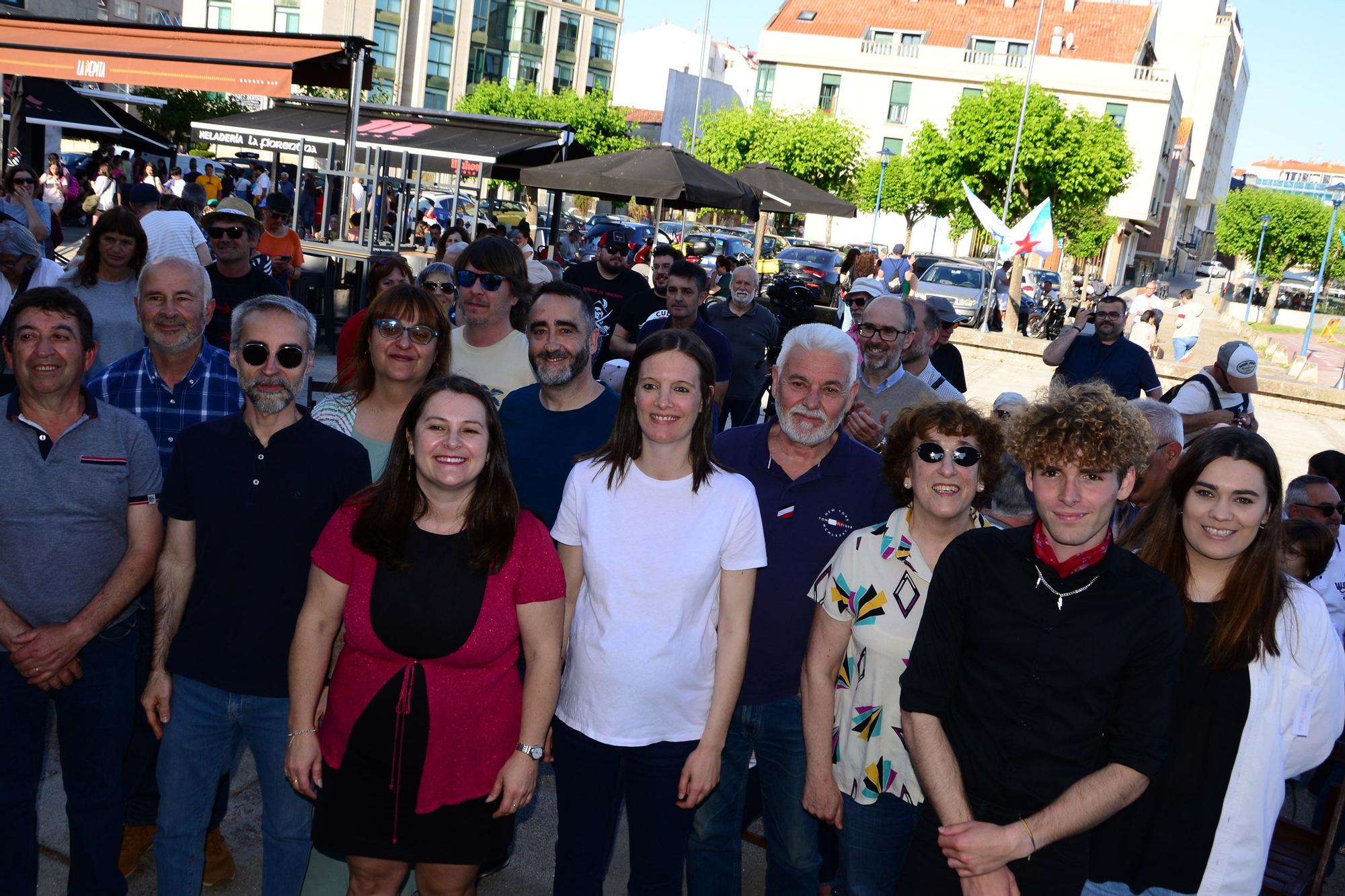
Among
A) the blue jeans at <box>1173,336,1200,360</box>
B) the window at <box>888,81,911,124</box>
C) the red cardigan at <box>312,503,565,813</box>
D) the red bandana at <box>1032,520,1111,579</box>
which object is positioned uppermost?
the window at <box>888,81,911,124</box>

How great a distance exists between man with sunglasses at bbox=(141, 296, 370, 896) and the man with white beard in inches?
217

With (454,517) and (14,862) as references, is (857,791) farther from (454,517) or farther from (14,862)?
(14,862)

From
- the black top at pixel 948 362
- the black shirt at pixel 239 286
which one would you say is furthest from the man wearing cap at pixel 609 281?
the black shirt at pixel 239 286

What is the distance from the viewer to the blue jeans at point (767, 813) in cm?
305

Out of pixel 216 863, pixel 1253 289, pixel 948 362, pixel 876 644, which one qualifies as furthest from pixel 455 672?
pixel 1253 289

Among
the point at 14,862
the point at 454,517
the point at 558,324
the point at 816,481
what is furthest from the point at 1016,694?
the point at 14,862

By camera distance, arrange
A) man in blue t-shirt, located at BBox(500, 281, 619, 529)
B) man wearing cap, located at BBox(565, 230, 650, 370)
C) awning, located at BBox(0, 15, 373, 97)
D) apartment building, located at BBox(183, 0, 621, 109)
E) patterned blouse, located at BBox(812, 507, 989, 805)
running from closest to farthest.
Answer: patterned blouse, located at BBox(812, 507, 989, 805)
man in blue t-shirt, located at BBox(500, 281, 619, 529)
man wearing cap, located at BBox(565, 230, 650, 370)
awning, located at BBox(0, 15, 373, 97)
apartment building, located at BBox(183, 0, 621, 109)

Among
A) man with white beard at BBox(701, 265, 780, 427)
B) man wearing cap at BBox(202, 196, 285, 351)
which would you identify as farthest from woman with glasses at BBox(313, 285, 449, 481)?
man with white beard at BBox(701, 265, 780, 427)

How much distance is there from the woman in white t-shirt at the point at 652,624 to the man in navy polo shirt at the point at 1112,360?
5283 millimetres

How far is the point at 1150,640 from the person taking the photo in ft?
7.71

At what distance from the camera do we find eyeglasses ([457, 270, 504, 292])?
4473 millimetres

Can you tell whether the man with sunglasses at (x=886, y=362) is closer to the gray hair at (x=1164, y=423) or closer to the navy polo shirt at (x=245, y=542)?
the gray hair at (x=1164, y=423)

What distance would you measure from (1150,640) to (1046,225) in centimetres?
2039

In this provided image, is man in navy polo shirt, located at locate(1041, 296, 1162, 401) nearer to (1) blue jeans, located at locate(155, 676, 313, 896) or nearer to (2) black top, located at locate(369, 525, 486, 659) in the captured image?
(2) black top, located at locate(369, 525, 486, 659)
